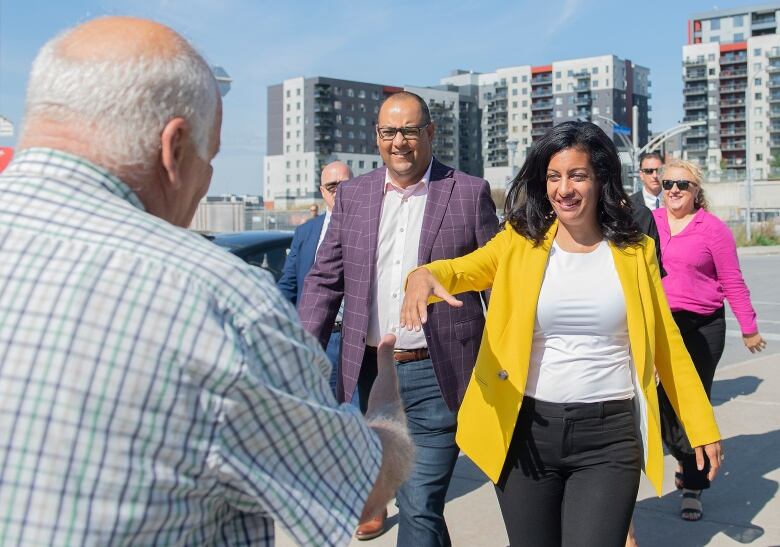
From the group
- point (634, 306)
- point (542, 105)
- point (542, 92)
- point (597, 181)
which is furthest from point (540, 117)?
point (634, 306)

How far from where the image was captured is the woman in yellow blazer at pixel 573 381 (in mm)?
3211

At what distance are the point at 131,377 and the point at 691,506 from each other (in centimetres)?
452

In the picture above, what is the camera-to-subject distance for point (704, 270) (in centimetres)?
575

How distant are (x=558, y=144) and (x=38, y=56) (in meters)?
2.27

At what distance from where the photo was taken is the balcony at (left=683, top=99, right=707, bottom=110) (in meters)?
148

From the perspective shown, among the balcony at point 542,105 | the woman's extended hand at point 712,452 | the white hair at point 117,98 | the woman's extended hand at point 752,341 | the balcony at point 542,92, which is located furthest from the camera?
the balcony at point 542,92

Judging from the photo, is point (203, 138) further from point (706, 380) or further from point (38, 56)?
point (706, 380)

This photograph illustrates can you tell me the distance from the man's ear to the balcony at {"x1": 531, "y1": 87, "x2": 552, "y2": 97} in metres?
165

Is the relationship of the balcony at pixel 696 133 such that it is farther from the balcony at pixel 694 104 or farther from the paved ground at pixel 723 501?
the paved ground at pixel 723 501

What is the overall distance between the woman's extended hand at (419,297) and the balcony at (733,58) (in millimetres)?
151000

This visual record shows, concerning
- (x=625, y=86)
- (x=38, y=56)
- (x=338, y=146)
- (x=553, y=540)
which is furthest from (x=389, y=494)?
(x=625, y=86)

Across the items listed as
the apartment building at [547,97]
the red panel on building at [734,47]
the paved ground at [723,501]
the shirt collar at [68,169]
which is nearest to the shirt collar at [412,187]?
the paved ground at [723,501]

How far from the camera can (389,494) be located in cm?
172

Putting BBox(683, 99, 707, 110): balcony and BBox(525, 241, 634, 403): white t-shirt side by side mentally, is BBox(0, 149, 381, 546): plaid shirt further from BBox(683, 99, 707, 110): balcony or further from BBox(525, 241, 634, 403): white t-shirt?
BBox(683, 99, 707, 110): balcony
